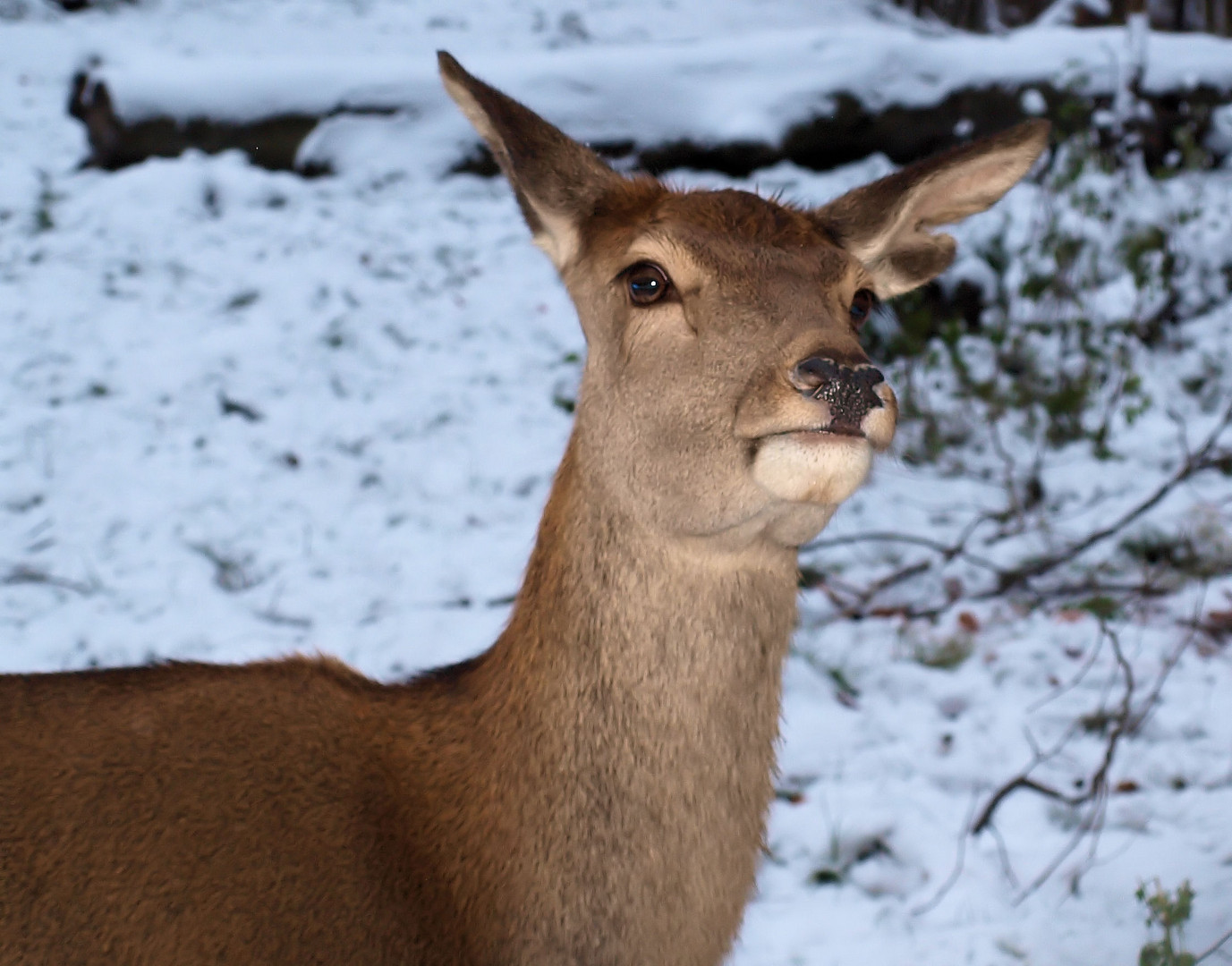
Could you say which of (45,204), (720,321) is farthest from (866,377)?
(45,204)

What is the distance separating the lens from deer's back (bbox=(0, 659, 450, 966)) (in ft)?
7.18

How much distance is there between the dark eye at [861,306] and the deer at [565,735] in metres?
0.06

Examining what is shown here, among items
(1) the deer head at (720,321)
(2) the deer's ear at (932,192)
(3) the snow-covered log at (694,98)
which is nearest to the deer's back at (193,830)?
(1) the deer head at (720,321)

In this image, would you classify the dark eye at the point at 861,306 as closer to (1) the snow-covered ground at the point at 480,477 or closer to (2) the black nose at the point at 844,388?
(2) the black nose at the point at 844,388

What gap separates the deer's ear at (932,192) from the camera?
8.95 ft

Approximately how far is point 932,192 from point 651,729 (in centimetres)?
145

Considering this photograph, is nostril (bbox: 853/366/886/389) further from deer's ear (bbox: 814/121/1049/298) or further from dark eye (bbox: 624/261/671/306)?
deer's ear (bbox: 814/121/1049/298)

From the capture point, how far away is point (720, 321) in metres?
2.32

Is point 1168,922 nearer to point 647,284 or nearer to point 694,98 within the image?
point 647,284

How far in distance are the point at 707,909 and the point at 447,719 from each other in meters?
0.63

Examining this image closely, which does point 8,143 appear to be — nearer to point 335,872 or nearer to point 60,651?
point 60,651

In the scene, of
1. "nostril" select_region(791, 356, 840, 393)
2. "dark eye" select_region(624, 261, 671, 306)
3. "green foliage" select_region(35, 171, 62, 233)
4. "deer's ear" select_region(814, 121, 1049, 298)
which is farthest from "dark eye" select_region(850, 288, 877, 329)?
"green foliage" select_region(35, 171, 62, 233)

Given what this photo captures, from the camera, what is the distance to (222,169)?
7309 mm

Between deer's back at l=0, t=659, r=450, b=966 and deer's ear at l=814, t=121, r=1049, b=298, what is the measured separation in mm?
1530
